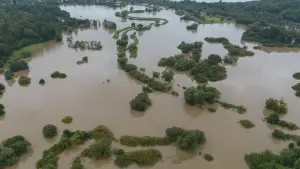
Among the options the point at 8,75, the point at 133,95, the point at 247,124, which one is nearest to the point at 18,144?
the point at 133,95

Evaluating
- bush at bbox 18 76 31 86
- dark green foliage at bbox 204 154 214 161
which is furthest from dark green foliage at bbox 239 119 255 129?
bush at bbox 18 76 31 86

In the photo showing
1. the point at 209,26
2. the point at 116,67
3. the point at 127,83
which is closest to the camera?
the point at 127,83

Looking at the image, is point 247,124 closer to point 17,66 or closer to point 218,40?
point 218,40

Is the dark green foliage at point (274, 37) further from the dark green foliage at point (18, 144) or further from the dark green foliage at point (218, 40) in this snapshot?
the dark green foliage at point (18, 144)

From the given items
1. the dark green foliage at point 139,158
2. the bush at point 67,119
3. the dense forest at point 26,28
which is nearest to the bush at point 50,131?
the bush at point 67,119

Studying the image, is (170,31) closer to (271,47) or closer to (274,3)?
(271,47)

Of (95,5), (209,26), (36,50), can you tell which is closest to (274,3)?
(209,26)
